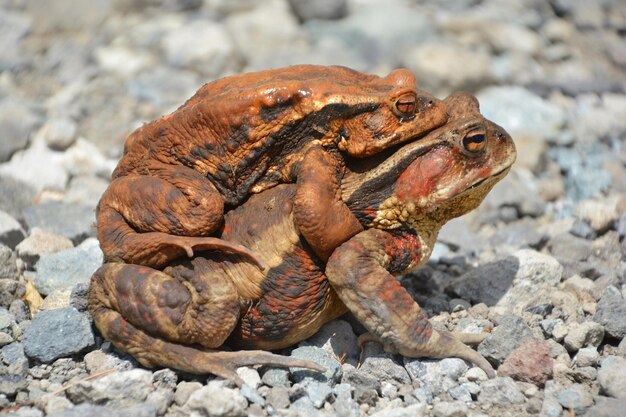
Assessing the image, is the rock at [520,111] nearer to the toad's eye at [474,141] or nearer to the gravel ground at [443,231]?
the gravel ground at [443,231]

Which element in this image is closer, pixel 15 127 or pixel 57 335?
pixel 57 335

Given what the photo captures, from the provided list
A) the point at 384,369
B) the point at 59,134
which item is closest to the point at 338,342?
the point at 384,369

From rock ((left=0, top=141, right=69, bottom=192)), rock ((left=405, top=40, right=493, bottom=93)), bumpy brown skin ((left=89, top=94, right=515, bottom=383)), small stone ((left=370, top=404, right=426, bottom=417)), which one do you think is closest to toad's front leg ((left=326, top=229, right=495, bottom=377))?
bumpy brown skin ((left=89, top=94, right=515, bottom=383))

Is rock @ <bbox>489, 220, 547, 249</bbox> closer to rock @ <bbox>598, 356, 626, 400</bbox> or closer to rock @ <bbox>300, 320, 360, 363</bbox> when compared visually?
rock @ <bbox>598, 356, 626, 400</bbox>

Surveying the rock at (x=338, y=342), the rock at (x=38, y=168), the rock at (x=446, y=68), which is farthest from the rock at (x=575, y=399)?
the rock at (x=446, y=68)

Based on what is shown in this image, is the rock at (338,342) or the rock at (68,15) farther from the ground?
the rock at (68,15)

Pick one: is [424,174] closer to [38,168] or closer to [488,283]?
[488,283]
